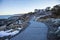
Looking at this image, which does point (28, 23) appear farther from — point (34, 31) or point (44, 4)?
point (44, 4)

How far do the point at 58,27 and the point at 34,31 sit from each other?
32 centimetres

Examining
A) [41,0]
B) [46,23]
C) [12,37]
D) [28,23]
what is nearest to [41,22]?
[46,23]

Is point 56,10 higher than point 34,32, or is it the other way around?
point 56,10

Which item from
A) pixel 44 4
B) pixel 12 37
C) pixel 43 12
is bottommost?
pixel 12 37

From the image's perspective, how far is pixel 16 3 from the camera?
1.44 metres

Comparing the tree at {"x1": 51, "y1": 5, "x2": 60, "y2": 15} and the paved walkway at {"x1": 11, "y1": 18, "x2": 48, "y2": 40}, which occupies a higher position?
the tree at {"x1": 51, "y1": 5, "x2": 60, "y2": 15}

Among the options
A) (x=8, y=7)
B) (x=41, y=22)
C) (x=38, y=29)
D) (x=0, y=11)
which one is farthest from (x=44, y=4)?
(x=0, y=11)

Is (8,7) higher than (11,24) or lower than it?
higher

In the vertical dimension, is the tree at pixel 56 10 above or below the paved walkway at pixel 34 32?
above

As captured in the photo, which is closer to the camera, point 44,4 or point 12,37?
point 12,37

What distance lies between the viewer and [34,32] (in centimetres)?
135

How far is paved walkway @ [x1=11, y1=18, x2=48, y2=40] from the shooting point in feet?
4.36

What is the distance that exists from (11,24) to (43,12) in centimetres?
48

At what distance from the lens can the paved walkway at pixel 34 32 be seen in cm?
133
